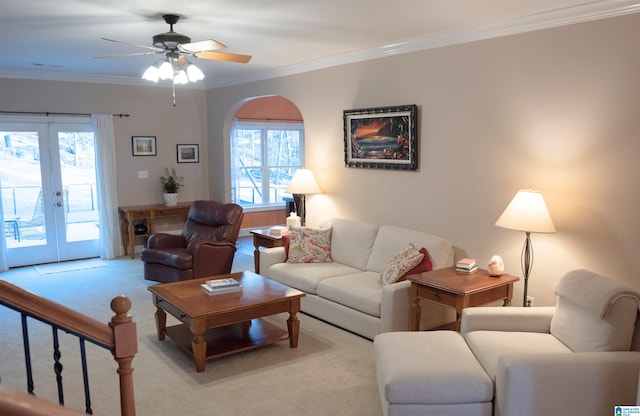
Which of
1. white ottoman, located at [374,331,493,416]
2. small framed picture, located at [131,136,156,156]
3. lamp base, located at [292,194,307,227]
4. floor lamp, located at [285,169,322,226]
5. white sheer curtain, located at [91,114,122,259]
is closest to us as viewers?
white ottoman, located at [374,331,493,416]

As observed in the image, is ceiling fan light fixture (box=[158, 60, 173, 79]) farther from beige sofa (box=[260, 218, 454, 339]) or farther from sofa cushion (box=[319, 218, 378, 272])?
sofa cushion (box=[319, 218, 378, 272])

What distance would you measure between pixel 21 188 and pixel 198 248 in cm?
291

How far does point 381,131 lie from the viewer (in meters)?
5.07

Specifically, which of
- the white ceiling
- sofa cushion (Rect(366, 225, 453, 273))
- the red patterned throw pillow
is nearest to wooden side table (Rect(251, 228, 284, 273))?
sofa cushion (Rect(366, 225, 453, 273))

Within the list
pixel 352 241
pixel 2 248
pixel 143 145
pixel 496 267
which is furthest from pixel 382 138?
pixel 2 248

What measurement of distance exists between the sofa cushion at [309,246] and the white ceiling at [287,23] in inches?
73.6

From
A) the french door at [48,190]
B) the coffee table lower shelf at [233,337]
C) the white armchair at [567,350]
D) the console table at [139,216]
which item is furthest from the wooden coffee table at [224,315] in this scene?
the french door at [48,190]

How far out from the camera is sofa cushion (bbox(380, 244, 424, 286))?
13.7 feet

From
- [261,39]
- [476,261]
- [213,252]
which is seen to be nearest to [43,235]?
[213,252]

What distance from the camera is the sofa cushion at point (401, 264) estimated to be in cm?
418

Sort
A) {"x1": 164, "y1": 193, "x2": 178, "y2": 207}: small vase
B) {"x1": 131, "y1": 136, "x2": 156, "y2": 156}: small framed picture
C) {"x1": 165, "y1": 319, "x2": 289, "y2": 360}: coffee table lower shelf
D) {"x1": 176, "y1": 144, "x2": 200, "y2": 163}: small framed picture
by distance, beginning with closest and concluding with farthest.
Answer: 1. {"x1": 165, "y1": 319, "x2": 289, "y2": 360}: coffee table lower shelf
2. {"x1": 131, "y1": 136, "x2": 156, "y2": 156}: small framed picture
3. {"x1": 164, "y1": 193, "x2": 178, "y2": 207}: small vase
4. {"x1": 176, "y1": 144, "x2": 200, "y2": 163}: small framed picture

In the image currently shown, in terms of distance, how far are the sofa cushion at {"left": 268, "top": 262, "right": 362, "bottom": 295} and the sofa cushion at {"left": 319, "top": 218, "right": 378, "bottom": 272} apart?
92mm

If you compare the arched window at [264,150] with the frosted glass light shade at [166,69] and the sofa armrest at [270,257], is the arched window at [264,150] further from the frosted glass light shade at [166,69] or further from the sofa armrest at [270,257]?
the frosted glass light shade at [166,69]

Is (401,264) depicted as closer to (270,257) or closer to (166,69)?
(270,257)
